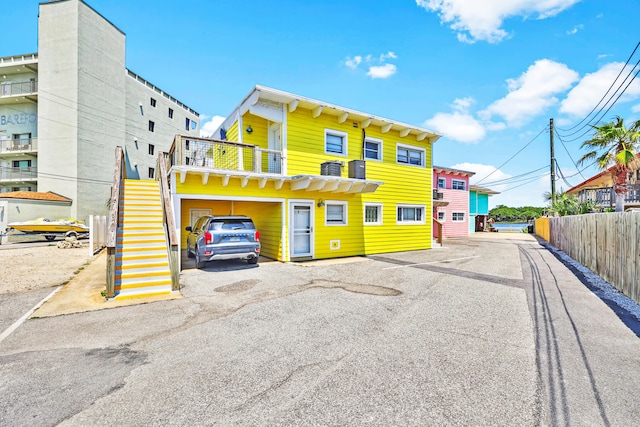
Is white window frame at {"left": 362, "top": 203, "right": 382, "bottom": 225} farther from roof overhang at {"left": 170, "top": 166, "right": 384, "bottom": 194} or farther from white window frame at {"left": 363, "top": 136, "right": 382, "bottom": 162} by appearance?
white window frame at {"left": 363, "top": 136, "right": 382, "bottom": 162}

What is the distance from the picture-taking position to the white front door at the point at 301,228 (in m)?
12.0

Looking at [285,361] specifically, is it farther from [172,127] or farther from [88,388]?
[172,127]

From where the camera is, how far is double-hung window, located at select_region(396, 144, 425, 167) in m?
15.3

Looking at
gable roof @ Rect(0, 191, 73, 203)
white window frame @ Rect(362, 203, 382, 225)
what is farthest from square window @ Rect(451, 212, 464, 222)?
gable roof @ Rect(0, 191, 73, 203)

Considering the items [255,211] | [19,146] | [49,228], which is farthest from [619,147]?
[19,146]

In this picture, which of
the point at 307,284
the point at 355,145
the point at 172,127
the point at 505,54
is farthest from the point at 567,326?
the point at 172,127

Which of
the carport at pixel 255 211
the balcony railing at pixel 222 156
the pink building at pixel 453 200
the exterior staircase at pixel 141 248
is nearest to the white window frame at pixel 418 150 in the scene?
the balcony railing at pixel 222 156

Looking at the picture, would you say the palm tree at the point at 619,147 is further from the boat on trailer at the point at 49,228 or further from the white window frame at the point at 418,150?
the boat on trailer at the point at 49,228

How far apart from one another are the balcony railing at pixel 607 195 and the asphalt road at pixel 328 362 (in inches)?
788

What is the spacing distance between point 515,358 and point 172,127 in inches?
1510

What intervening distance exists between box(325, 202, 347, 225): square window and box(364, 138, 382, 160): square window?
2826mm

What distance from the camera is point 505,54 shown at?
40.8 feet

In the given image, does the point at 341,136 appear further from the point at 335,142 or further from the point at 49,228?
the point at 49,228

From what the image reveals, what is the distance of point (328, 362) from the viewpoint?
3594 mm
